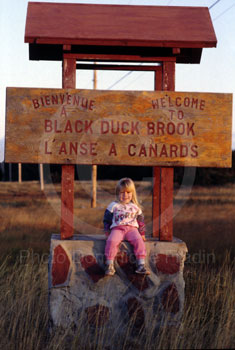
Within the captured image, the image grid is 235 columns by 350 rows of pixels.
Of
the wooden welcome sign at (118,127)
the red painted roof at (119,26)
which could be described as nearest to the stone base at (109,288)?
the wooden welcome sign at (118,127)

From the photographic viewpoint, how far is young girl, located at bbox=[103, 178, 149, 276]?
4551mm

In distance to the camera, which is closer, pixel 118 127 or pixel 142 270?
pixel 142 270

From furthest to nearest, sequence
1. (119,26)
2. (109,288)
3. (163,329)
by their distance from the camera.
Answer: (119,26) → (109,288) → (163,329)

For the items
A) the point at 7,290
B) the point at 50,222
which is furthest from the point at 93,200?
the point at 7,290

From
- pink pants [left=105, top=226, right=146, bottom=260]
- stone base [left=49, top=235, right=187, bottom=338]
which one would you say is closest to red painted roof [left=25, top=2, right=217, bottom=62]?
pink pants [left=105, top=226, right=146, bottom=260]

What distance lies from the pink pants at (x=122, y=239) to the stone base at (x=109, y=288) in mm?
92

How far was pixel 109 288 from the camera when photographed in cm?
461

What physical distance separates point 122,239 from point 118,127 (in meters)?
1.17

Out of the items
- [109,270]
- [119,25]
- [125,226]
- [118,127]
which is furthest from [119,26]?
[109,270]

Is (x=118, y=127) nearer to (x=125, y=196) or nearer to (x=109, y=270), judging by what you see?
(x=125, y=196)

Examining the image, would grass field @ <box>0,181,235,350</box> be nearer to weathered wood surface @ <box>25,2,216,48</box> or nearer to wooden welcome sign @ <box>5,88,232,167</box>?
wooden welcome sign @ <box>5,88,232,167</box>

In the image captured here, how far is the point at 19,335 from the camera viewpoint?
4547mm

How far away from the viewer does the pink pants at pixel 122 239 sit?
4.55 m

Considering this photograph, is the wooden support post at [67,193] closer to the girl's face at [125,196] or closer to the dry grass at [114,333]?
the girl's face at [125,196]
